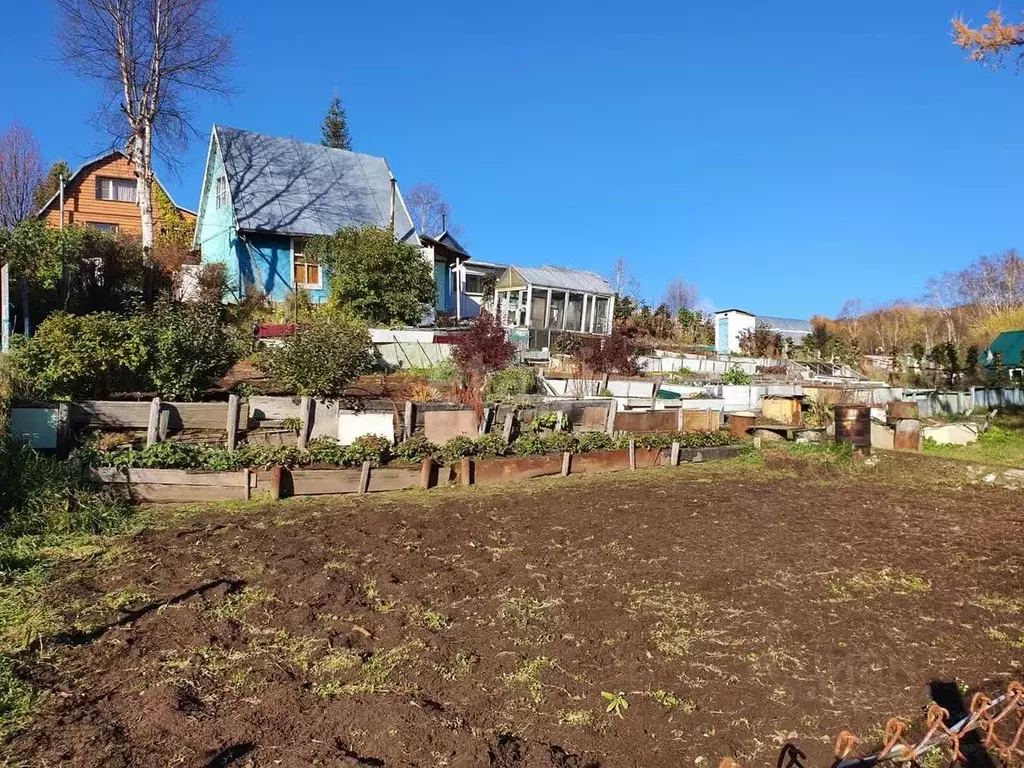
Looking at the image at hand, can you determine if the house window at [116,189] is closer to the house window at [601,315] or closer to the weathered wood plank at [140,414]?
the house window at [601,315]

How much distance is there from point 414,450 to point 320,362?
2.04 metres

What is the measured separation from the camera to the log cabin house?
27250 mm

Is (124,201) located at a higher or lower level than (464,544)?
higher

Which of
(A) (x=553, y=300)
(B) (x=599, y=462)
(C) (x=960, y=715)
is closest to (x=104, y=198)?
(A) (x=553, y=300)

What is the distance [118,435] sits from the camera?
25.1 feet

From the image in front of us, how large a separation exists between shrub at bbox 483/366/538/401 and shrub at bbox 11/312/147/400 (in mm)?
5347

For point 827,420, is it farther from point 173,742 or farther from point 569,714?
point 173,742

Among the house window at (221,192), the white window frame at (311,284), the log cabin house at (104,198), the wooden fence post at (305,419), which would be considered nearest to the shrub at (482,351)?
the wooden fence post at (305,419)

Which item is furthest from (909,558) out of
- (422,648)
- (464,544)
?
(422,648)

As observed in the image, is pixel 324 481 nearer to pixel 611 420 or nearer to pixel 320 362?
pixel 320 362

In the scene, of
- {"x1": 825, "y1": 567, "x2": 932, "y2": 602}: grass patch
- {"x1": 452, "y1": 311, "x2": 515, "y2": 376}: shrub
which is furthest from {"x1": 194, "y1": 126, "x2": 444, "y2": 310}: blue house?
{"x1": 825, "y1": 567, "x2": 932, "y2": 602}: grass patch

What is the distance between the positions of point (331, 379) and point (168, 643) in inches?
228

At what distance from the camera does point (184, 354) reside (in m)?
8.83

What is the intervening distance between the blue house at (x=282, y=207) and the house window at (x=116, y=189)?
5.15m
